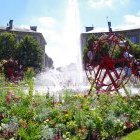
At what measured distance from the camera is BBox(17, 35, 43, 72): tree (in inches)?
3110

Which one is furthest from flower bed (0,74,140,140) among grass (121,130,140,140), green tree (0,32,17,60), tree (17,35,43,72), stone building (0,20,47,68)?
stone building (0,20,47,68)

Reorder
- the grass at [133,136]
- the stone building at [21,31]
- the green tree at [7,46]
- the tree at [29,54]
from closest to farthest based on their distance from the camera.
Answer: the grass at [133,136], the green tree at [7,46], the tree at [29,54], the stone building at [21,31]

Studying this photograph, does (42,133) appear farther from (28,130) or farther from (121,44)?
(121,44)

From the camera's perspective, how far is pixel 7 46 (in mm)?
78562

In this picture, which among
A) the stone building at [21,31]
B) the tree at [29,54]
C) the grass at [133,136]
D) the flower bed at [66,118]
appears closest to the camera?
the flower bed at [66,118]

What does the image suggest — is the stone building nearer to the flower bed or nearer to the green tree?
the green tree

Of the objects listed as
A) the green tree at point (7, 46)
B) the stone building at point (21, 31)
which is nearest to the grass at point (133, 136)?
the green tree at point (7, 46)

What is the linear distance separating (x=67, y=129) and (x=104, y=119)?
42.9 inches

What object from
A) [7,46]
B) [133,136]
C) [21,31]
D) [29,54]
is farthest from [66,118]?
[21,31]

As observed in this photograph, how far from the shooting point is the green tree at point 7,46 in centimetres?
7734

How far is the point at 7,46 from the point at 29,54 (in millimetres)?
3619

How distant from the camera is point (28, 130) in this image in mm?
8992

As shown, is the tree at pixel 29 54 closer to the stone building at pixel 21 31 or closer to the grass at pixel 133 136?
the stone building at pixel 21 31

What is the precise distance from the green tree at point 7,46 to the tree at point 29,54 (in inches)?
37.7
